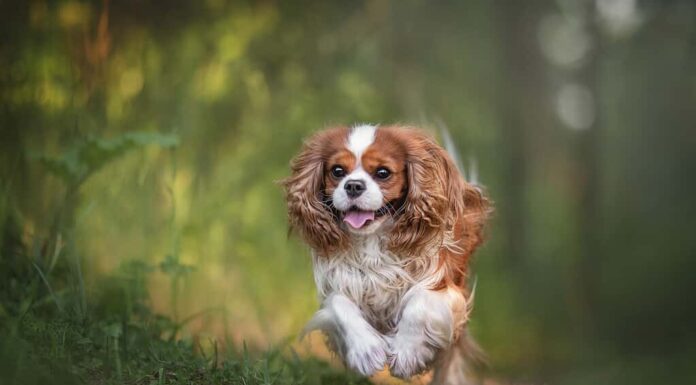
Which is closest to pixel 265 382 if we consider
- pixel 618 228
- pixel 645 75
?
pixel 618 228

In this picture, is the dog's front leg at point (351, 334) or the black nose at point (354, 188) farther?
the dog's front leg at point (351, 334)

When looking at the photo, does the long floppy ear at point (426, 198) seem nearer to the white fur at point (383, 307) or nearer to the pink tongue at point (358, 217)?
the white fur at point (383, 307)

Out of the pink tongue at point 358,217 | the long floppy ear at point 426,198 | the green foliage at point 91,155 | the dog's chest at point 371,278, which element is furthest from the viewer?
the green foliage at point 91,155

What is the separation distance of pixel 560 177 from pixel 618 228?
667mm

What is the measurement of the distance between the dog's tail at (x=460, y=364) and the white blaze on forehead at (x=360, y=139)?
4.36 feet

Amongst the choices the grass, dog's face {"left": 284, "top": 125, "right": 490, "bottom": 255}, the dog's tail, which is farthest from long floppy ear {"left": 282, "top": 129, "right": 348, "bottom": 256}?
the dog's tail

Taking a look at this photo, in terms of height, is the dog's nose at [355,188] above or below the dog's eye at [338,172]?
below

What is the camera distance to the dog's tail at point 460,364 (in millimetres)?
4720

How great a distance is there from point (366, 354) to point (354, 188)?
0.70 metres

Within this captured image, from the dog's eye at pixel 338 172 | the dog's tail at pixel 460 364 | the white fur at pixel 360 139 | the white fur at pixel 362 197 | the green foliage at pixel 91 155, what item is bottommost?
the dog's tail at pixel 460 364

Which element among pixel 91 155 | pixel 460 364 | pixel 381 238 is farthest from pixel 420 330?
pixel 91 155

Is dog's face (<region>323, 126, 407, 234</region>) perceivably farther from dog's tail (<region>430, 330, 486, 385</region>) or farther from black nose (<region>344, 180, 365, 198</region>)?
dog's tail (<region>430, 330, 486, 385</region>)

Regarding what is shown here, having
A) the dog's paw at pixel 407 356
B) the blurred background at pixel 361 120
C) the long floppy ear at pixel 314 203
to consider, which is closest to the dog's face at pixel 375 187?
Answer: the long floppy ear at pixel 314 203

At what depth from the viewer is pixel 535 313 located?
640 centimetres
